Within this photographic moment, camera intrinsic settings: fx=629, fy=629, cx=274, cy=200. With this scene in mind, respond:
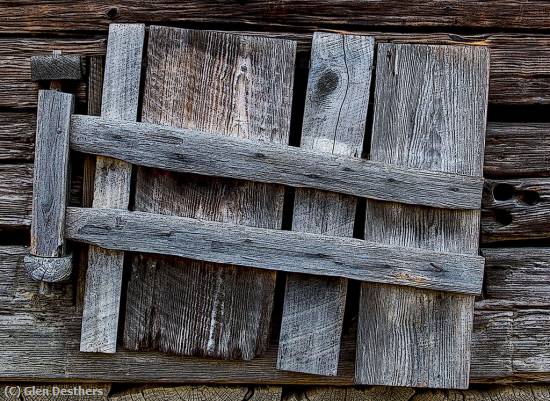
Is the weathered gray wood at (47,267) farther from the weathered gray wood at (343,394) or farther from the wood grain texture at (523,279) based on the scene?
the wood grain texture at (523,279)

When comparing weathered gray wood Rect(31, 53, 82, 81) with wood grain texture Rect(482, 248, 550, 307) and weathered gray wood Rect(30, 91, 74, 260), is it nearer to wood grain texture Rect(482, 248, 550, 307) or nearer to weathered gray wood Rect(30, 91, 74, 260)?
weathered gray wood Rect(30, 91, 74, 260)

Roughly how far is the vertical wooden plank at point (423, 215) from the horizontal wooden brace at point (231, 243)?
9 centimetres

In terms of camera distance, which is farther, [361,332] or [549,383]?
[549,383]

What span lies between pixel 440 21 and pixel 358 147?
1.83 feet

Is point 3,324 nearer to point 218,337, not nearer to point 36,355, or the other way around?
point 36,355

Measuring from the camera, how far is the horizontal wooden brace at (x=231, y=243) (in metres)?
2.04

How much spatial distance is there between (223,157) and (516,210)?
3.50ft

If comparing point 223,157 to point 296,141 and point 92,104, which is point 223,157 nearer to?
point 296,141

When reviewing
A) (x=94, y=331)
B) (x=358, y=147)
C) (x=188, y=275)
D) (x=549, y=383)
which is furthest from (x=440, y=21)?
(x=94, y=331)

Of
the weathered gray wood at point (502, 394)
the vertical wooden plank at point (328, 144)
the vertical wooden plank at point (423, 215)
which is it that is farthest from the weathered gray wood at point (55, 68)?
the weathered gray wood at point (502, 394)

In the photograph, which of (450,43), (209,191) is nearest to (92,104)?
(209,191)

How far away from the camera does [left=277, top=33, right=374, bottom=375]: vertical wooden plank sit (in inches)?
81.0

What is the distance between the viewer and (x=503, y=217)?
2.28 meters

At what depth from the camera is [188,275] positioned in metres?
2.12
